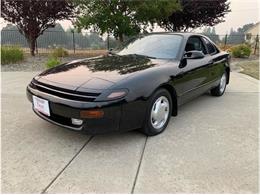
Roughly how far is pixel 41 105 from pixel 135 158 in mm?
1259

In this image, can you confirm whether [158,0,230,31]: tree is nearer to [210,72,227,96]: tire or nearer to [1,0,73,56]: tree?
[1,0,73,56]: tree

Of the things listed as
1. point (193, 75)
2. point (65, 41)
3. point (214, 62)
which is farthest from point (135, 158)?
point (65, 41)

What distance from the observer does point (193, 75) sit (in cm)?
409

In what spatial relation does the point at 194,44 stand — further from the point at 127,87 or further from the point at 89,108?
the point at 89,108

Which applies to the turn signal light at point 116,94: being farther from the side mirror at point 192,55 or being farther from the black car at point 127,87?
the side mirror at point 192,55

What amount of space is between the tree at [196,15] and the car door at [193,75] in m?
10.2

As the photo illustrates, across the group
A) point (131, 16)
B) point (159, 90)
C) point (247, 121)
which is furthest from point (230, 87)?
point (131, 16)

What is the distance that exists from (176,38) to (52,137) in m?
2.45

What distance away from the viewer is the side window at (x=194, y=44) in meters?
4.31

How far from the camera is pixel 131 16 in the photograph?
36.8 ft

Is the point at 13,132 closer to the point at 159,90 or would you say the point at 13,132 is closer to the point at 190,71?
the point at 159,90

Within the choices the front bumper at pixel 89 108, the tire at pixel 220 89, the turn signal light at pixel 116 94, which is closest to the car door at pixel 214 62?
the tire at pixel 220 89

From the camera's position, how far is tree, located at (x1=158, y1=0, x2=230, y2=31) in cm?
1469

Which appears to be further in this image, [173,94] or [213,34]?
[213,34]
